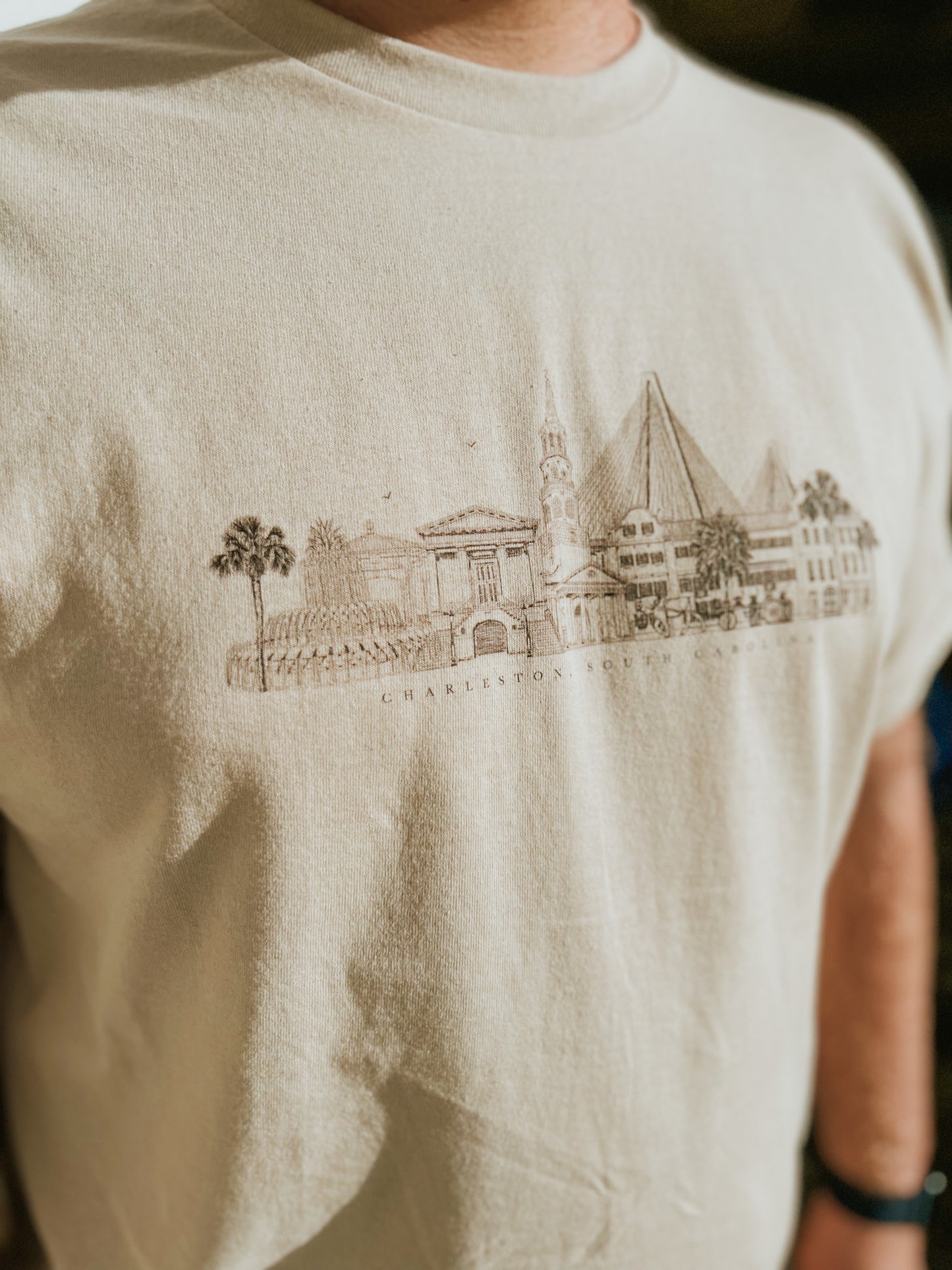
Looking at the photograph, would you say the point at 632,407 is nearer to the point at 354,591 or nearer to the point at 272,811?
the point at 354,591

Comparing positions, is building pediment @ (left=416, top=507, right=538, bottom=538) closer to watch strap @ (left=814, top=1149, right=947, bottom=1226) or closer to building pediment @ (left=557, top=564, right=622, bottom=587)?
building pediment @ (left=557, top=564, right=622, bottom=587)

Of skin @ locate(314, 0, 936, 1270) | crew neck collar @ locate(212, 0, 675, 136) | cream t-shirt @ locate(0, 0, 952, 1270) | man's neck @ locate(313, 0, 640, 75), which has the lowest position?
skin @ locate(314, 0, 936, 1270)

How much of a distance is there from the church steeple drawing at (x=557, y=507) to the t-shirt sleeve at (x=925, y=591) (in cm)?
33

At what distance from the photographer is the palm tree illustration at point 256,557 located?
1.63 feet

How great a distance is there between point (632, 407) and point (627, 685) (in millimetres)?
183

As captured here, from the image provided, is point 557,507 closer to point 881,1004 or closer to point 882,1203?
point 881,1004

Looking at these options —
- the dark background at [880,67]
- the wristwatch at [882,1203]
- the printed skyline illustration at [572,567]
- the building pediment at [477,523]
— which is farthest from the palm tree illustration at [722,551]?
the dark background at [880,67]

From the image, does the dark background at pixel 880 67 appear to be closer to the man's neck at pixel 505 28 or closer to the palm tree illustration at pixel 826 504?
the palm tree illustration at pixel 826 504

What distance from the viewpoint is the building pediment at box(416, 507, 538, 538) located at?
53 centimetres

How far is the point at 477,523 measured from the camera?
54cm

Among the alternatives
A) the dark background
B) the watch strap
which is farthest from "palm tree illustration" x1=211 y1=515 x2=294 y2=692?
the dark background

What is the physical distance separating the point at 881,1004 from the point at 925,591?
429 mm

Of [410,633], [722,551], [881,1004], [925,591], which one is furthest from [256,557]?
[881,1004]

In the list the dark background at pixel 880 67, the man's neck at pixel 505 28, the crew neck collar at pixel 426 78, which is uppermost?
the dark background at pixel 880 67
